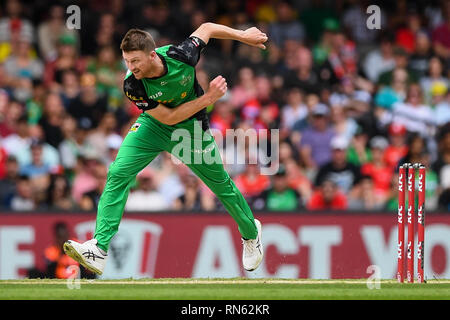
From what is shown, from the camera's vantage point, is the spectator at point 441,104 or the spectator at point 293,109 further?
the spectator at point 441,104

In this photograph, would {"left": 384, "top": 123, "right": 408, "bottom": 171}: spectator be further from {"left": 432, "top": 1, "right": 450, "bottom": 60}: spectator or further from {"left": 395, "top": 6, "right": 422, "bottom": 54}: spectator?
{"left": 432, "top": 1, "right": 450, "bottom": 60}: spectator

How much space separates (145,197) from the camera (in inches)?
546

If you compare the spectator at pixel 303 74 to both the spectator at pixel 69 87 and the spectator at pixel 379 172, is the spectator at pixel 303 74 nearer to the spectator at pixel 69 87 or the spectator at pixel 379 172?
the spectator at pixel 379 172

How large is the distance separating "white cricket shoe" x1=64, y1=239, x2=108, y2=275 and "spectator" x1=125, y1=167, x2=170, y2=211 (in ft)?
14.5

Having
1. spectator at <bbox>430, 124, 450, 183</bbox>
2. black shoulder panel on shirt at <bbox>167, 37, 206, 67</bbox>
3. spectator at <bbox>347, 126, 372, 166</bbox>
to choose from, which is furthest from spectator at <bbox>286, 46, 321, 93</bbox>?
black shoulder panel on shirt at <bbox>167, 37, 206, 67</bbox>

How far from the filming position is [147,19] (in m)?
17.0

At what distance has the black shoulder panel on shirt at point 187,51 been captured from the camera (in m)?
9.37

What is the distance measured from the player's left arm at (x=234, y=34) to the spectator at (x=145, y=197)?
4.37 metres

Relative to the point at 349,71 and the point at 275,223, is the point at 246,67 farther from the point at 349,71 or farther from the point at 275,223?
the point at 275,223

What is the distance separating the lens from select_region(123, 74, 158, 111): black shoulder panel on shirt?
924 cm

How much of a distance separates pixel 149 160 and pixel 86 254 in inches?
43.1

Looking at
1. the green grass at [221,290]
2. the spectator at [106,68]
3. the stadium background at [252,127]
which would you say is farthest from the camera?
the spectator at [106,68]

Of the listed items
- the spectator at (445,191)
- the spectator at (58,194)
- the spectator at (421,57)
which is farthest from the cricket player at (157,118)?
the spectator at (421,57)

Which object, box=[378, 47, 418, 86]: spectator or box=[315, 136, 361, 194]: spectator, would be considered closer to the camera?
box=[315, 136, 361, 194]: spectator
